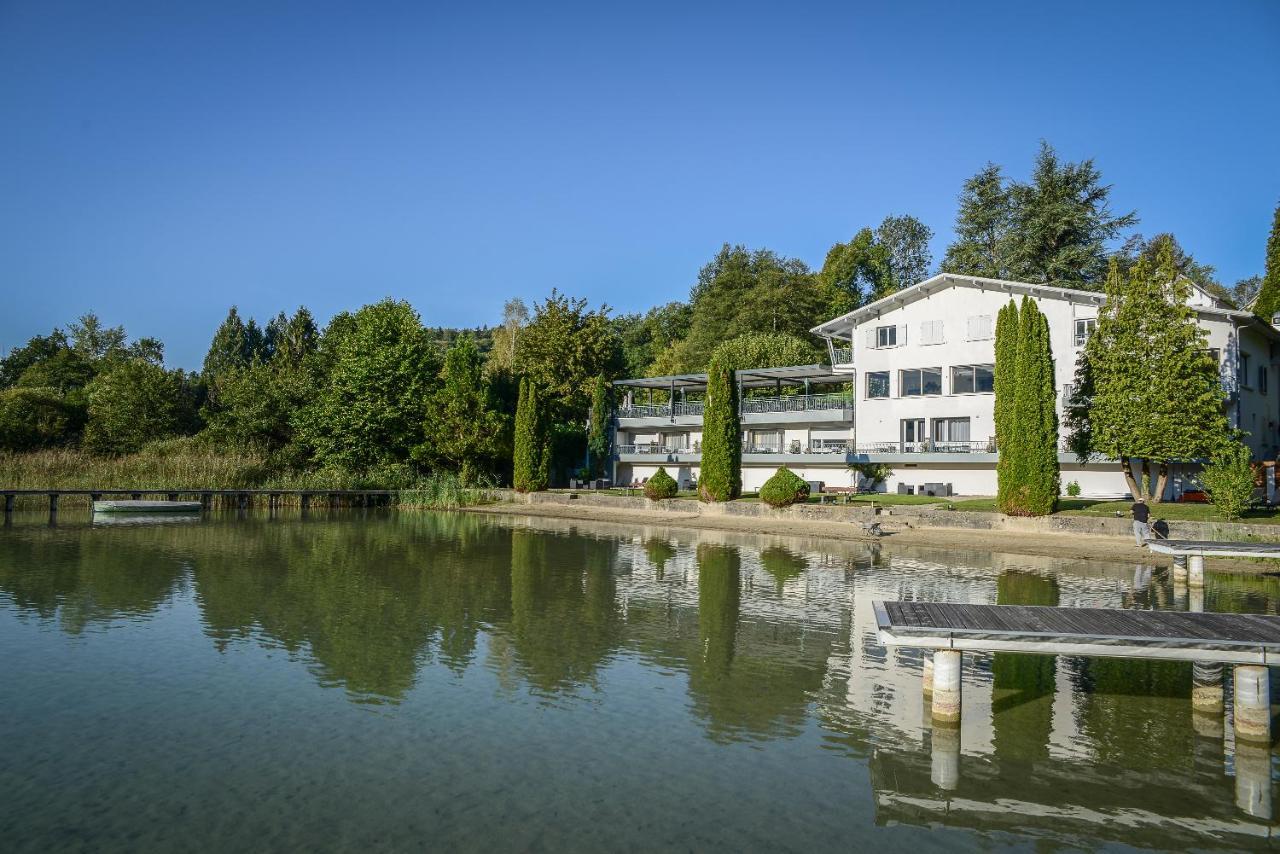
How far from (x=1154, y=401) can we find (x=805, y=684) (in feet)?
83.1

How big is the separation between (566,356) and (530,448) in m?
13.3

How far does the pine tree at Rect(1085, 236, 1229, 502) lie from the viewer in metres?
30.6

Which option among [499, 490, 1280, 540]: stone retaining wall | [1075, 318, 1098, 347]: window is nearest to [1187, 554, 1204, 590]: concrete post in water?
[499, 490, 1280, 540]: stone retaining wall

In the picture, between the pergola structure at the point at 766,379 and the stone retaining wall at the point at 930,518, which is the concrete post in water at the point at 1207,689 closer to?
the stone retaining wall at the point at 930,518

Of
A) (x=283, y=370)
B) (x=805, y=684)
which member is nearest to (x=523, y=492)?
(x=283, y=370)

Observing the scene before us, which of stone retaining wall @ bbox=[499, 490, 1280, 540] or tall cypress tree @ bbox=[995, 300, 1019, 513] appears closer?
stone retaining wall @ bbox=[499, 490, 1280, 540]

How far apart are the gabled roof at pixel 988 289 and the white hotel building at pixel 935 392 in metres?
0.08

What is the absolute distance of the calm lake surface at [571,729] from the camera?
7.65m

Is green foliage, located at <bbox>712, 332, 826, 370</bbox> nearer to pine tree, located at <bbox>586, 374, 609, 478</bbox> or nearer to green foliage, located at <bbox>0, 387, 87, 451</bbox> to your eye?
pine tree, located at <bbox>586, 374, 609, 478</bbox>

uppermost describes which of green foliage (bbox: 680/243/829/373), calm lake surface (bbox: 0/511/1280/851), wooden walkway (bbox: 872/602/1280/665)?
green foliage (bbox: 680/243/829/373)

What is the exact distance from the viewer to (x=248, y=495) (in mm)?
47938

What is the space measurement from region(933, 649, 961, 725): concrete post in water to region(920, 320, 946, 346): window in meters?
37.2

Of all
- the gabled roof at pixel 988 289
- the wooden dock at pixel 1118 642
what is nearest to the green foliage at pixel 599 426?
the gabled roof at pixel 988 289

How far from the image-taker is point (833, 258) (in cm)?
8056
